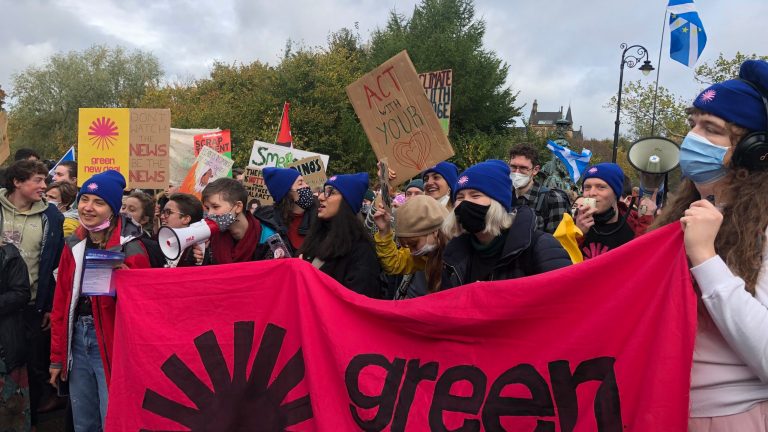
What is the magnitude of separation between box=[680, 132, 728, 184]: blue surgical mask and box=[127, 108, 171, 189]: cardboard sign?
6.73m

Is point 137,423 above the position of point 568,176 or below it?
below

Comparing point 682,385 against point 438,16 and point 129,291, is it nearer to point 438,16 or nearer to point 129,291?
point 129,291

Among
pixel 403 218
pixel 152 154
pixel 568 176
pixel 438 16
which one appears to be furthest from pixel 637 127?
pixel 403 218

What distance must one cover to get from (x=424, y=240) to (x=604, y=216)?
5.70 feet

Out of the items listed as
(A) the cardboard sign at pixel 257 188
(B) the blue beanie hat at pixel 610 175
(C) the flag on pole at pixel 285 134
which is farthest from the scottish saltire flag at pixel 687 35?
(A) the cardboard sign at pixel 257 188

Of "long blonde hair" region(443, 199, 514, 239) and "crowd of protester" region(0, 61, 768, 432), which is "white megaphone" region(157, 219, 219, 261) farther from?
"long blonde hair" region(443, 199, 514, 239)

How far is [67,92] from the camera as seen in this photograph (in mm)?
42000

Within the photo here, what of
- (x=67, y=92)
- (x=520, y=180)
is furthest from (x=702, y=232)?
(x=67, y=92)

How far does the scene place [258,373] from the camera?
2.86m

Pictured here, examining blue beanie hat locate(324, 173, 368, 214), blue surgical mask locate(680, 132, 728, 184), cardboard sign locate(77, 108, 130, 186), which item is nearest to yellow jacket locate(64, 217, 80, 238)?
cardboard sign locate(77, 108, 130, 186)

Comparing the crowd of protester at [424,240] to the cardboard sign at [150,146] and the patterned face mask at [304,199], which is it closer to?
the patterned face mask at [304,199]

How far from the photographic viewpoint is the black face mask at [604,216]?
4.60 metres

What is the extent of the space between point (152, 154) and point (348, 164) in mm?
19847

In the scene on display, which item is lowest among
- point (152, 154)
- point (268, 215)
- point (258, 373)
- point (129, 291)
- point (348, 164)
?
point (258, 373)
